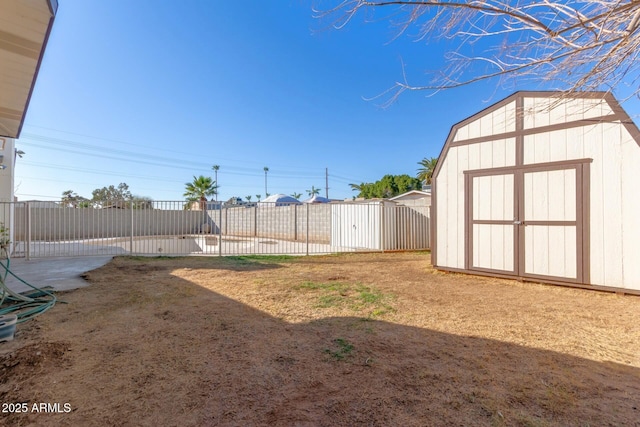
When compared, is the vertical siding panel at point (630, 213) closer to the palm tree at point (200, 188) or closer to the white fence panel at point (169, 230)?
the white fence panel at point (169, 230)

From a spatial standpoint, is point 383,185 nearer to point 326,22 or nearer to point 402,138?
point 402,138

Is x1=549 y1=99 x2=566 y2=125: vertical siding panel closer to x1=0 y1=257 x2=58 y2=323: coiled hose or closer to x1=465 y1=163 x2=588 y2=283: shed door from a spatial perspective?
x1=465 y1=163 x2=588 y2=283: shed door

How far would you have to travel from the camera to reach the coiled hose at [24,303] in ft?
10.8

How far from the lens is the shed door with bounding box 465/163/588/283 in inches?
184

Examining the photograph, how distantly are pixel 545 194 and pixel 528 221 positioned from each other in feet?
1.78

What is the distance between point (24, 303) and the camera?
142 inches

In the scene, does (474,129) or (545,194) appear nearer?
(545,194)

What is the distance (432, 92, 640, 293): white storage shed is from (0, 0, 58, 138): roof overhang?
545 centimetres

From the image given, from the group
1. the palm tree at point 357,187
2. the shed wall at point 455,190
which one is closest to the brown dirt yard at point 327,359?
the shed wall at point 455,190

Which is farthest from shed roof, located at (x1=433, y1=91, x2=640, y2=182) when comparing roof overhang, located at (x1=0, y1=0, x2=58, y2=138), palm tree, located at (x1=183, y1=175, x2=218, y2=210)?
palm tree, located at (x1=183, y1=175, x2=218, y2=210)

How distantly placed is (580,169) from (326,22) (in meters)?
4.88

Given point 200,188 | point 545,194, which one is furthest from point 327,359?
point 200,188

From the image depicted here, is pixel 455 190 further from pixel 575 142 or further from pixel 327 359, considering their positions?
pixel 327 359

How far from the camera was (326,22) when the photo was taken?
248cm
